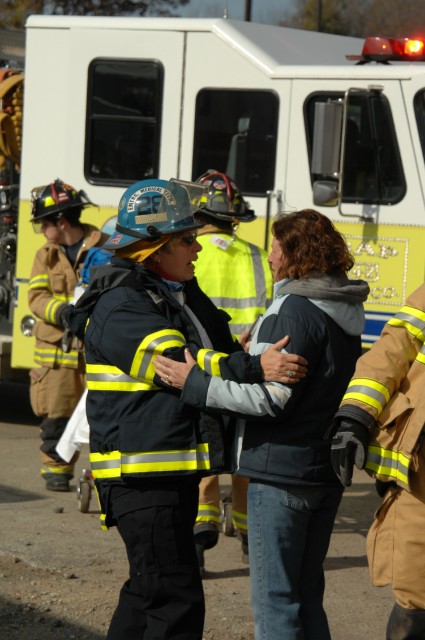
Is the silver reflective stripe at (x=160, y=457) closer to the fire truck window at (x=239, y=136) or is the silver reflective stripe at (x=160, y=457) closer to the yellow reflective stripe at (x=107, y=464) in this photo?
the yellow reflective stripe at (x=107, y=464)

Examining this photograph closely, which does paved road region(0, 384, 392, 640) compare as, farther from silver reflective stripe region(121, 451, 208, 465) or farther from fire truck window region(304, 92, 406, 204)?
fire truck window region(304, 92, 406, 204)

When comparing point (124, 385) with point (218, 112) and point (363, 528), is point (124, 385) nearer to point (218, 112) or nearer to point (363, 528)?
point (363, 528)

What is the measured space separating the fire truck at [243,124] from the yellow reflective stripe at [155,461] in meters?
4.54

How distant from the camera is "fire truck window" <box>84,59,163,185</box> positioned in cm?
902

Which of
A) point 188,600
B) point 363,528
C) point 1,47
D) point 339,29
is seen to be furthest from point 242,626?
point 339,29

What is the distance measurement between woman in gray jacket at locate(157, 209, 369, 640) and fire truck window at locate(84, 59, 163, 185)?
5.06 metres

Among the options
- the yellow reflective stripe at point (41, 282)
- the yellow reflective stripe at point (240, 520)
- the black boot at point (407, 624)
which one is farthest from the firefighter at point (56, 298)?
the black boot at point (407, 624)

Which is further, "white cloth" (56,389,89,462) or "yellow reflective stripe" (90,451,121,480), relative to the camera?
"white cloth" (56,389,89,462)

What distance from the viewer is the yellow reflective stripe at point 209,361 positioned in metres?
3.93

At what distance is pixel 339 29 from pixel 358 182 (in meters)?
28.7

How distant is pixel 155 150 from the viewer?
901cm

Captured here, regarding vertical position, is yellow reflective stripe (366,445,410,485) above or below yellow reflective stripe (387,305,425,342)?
below

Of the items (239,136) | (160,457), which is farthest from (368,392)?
(239,136)

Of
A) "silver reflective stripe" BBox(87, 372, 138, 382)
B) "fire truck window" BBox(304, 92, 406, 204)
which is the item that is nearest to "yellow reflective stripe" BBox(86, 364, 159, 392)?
"silver reflective stripe" BBox(87, 372, 138, 382)
